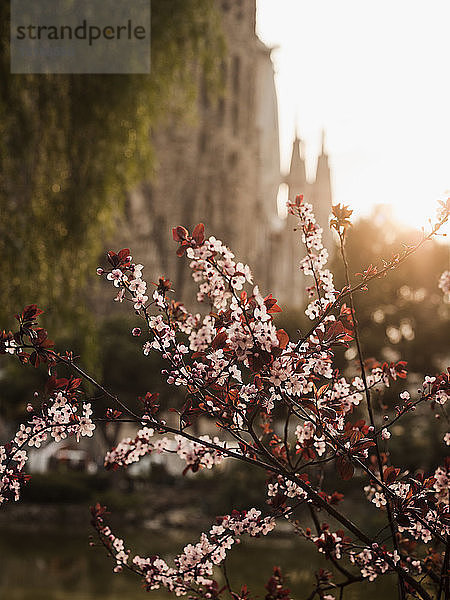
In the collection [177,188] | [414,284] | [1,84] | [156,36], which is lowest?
[1,84]

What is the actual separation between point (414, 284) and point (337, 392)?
2259 centimetres

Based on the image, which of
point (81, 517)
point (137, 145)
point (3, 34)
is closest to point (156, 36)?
point (137, 145)

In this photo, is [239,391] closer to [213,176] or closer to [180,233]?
[180,233]

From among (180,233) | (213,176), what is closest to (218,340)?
(180,233)

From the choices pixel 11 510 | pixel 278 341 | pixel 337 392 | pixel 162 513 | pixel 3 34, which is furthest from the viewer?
pixel 162 513

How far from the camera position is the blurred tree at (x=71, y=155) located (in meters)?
6.52

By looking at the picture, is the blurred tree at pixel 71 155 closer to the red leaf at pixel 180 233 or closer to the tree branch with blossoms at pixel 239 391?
the tree branch with blossoms at pixel 239 391

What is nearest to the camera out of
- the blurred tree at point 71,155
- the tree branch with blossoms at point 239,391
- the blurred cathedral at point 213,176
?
the tree branch with blossoms at point 239,391

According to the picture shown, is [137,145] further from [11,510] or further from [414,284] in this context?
[414,284]

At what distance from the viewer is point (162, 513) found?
19.9 meters

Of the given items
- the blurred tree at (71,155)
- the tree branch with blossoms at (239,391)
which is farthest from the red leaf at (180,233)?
the blurred tree at (71,155)

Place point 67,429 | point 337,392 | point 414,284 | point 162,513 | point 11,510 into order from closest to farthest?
point 67,429, point 337,392, point 11,510, point 162,513, point 414,284
